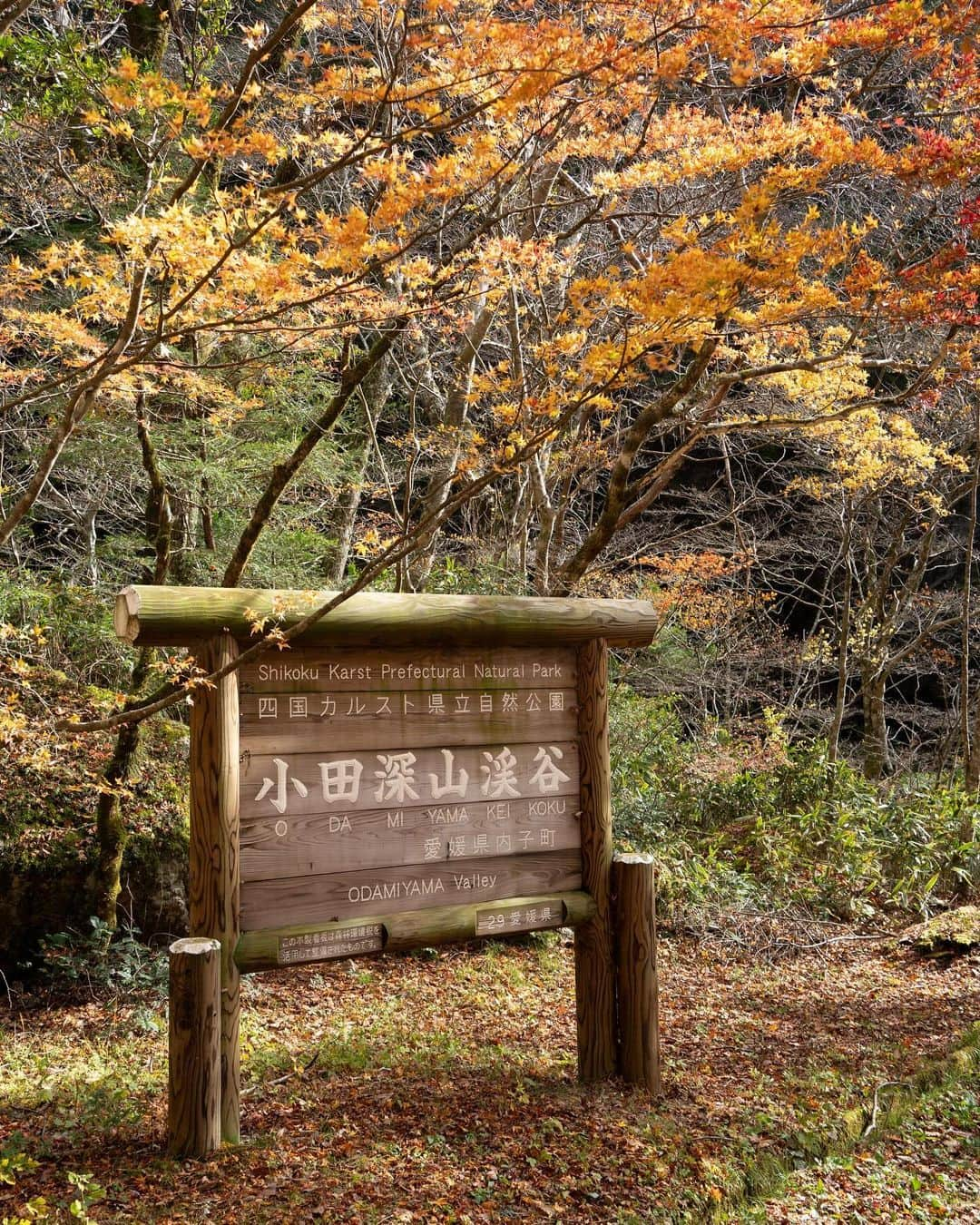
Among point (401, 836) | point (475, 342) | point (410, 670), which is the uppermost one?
point (475, 342)

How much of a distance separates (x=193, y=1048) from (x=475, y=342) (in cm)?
623

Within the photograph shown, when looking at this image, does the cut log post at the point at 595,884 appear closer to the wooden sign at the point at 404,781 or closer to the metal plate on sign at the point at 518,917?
the wooden sign at the point at 404,781

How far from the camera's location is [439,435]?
7.80 meters

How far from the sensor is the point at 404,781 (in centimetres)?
382

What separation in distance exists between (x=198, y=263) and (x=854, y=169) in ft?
23.2

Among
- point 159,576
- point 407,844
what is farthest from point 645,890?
point 159,576

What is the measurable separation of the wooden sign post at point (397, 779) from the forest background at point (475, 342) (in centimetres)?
36

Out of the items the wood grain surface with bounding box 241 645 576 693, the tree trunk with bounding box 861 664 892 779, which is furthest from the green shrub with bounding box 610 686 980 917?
the wood grain surface with bounding box 241 645 576 693

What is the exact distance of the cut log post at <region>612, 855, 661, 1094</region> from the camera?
13.7 feet

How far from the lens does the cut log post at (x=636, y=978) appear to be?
4.18m

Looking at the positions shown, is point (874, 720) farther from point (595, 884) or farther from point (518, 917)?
point (518, 917)

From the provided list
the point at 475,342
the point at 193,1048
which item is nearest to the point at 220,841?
the point at 193,1048

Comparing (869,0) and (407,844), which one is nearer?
(407,844)

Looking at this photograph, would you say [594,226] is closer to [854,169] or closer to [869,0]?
[854,169]
